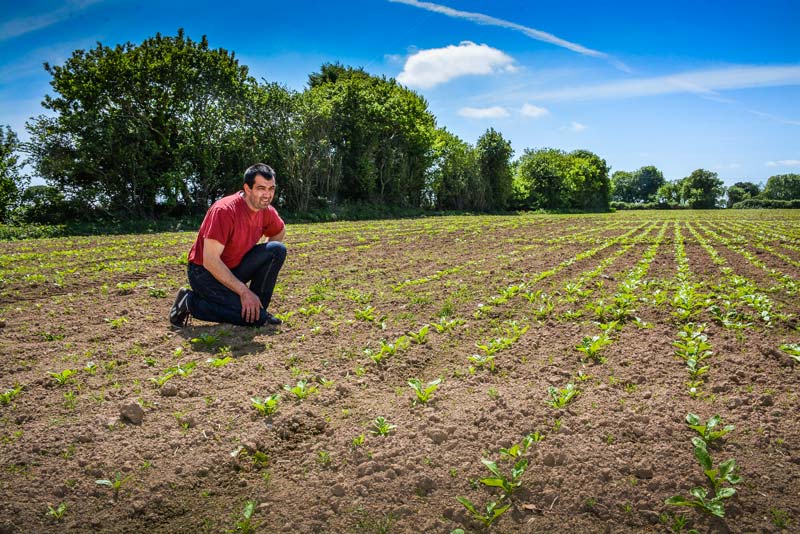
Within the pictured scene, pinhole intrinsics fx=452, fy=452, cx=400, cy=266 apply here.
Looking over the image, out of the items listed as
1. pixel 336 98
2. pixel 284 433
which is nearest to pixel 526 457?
pixel 284 433

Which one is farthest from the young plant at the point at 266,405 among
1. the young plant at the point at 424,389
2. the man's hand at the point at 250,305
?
the man's hand at the point at 250,305

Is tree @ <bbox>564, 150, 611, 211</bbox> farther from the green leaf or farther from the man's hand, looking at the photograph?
the green leaf

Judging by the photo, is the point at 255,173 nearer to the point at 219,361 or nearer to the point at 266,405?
the point at 219,361

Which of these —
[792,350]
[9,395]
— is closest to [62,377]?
[9,395]

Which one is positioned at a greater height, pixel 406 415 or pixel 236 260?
pixel 236 260

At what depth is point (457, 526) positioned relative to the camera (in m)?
2.37

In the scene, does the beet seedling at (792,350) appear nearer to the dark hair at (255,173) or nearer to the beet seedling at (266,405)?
the beet seedling at (266,405)

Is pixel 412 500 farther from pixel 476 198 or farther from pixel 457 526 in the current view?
pixel 476 198

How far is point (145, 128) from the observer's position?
22438 millimetres

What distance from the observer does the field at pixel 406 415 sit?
2471mm

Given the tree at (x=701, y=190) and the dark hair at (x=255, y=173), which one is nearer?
the dark hair at (x=255, y=173)

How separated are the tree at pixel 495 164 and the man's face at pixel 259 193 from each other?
43987 mm

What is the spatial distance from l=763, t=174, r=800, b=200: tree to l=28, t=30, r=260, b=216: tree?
130 m

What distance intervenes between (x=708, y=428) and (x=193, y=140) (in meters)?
25.7
